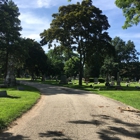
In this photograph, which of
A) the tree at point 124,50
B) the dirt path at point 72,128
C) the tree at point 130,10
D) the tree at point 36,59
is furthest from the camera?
the tree at point 124,50

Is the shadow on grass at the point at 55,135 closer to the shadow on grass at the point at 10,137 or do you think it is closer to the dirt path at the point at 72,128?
the dirt path at the point at 72,128

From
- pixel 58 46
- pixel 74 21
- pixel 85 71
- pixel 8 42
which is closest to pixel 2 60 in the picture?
pixel 8 42

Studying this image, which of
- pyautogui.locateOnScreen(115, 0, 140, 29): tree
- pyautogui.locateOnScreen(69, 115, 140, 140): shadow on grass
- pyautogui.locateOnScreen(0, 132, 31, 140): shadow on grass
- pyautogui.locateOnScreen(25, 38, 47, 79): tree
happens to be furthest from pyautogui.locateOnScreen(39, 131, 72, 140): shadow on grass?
pyautogui.locateOnScreen(25, 38, 47, 79): tree

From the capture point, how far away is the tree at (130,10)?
1709 cm

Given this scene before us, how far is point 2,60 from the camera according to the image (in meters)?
51.5

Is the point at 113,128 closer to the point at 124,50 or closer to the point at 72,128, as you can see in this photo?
the point at 72,128

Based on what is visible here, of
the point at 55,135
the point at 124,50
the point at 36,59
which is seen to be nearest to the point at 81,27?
the point at 36,59

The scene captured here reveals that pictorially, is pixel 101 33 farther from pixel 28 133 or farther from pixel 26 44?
pixel 28 133

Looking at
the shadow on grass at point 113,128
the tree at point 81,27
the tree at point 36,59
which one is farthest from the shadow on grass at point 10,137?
the tree at point 36,59

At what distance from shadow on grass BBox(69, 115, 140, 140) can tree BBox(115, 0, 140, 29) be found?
10020mm

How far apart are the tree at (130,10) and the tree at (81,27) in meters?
20.8

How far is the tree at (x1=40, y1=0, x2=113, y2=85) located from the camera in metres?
40.1

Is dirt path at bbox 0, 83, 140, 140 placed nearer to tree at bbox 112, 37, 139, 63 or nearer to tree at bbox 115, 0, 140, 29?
tree at bbox 115, 0, 140, 29

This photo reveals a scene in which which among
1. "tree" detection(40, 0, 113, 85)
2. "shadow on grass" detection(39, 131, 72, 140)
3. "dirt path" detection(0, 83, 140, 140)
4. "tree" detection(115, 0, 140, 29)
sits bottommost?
"shadow on grass" detection(39, 131, 72, 140)
